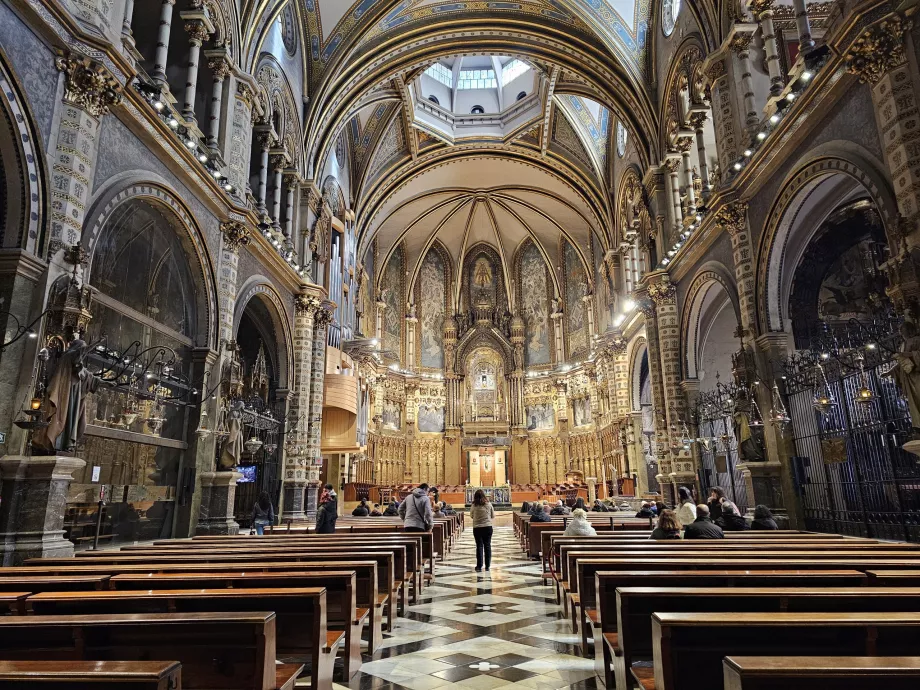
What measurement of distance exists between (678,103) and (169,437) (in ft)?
54.6

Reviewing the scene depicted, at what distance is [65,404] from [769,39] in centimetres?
1472

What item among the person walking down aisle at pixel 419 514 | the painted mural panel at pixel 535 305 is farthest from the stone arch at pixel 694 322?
the painted mural panel at pixel 535 305

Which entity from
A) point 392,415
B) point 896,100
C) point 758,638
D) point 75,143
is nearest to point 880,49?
point 896,100

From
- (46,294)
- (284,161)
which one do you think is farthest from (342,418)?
(46,294)

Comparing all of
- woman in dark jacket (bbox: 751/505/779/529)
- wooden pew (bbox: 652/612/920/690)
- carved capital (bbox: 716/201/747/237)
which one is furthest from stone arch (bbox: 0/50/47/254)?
carved capital (bbox: 716/201/747/237)

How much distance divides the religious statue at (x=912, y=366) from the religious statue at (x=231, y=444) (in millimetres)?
11304

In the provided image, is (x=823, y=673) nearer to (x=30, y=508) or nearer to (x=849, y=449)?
(x=30, y=508)

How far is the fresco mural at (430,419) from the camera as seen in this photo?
1380 inches

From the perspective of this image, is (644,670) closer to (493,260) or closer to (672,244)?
(672,244)

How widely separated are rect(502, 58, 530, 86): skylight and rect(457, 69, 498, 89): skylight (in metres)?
0.58

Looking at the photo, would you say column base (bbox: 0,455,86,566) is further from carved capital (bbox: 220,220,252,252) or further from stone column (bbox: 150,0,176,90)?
stone column (bbox: 150,0,176,90)

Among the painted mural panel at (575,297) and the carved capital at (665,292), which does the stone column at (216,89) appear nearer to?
the carved capital at (665,292)

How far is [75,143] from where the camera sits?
777 centimetres

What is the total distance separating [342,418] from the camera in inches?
814
